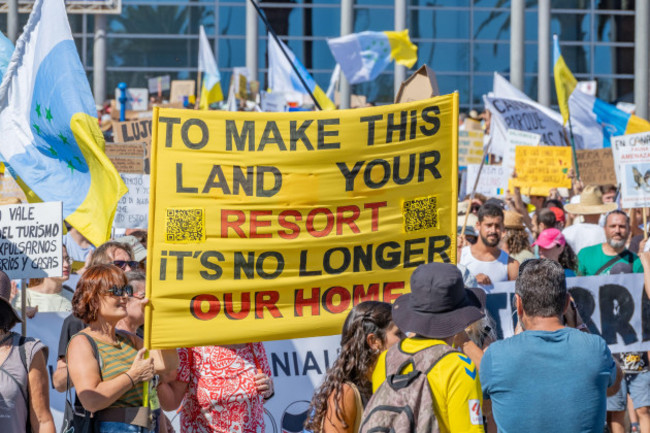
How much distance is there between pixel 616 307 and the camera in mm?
7117

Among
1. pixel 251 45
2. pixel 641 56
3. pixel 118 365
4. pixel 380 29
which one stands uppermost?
pixel 380 29

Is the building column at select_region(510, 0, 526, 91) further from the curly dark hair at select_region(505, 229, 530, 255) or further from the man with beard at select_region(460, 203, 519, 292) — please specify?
the man with beard at select_region(460, 203, 519, 292)

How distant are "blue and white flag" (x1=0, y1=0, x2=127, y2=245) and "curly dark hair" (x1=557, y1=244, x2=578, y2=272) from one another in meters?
3.69

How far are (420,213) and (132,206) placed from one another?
5.42m

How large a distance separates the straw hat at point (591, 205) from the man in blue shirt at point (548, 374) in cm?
708

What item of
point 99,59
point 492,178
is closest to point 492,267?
point 492,178

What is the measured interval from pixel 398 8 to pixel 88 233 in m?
24.6

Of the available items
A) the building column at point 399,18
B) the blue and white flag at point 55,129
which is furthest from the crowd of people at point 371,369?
the building column at point 399,18

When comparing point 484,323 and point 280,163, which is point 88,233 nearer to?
point 280,163

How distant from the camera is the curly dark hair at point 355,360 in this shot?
418cm

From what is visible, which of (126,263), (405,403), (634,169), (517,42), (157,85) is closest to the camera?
(405,403)

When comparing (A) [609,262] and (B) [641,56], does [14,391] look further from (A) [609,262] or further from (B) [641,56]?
(B) [641,56]

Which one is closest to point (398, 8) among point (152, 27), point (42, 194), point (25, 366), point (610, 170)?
Answer: point (152, 27)

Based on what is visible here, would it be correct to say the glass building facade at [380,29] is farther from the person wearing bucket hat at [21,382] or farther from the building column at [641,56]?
the person wearing bucket hat at [21,382]
